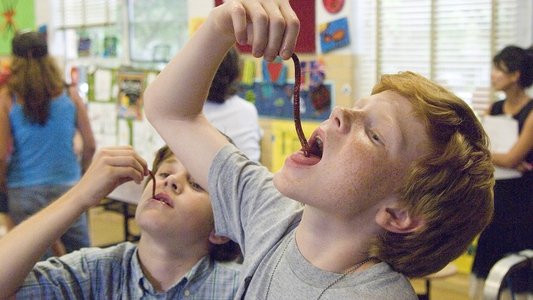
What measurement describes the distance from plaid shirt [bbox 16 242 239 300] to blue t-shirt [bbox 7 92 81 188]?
1.73m

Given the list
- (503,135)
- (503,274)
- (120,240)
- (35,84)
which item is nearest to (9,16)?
(120,240)

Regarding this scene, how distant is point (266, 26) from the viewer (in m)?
1.04

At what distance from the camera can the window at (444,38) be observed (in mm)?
3832

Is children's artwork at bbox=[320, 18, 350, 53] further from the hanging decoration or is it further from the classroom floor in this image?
the hanging decoration

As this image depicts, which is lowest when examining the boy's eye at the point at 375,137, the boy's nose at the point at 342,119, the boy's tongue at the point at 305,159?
the boy's tongue at the point at 305,159

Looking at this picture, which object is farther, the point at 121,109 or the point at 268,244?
the point at 121,109

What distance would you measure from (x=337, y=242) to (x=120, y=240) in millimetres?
4646

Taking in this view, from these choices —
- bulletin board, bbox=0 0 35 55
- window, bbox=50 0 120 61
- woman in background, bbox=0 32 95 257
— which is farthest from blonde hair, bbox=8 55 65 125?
bulletin board, bbox=0 0 35 55

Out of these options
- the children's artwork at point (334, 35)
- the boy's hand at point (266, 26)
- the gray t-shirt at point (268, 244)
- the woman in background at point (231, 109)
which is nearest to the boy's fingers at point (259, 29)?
the boy's hand at point (266, 26)

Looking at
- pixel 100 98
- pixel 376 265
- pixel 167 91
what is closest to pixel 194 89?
pixel 167 91

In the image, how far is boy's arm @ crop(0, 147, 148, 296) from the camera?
1.17m

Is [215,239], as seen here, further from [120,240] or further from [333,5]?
[120,240]

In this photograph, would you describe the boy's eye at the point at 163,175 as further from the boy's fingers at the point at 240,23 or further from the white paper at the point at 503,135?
the white paper at the point at 503,135

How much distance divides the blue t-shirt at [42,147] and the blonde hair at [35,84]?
33 millimetres
